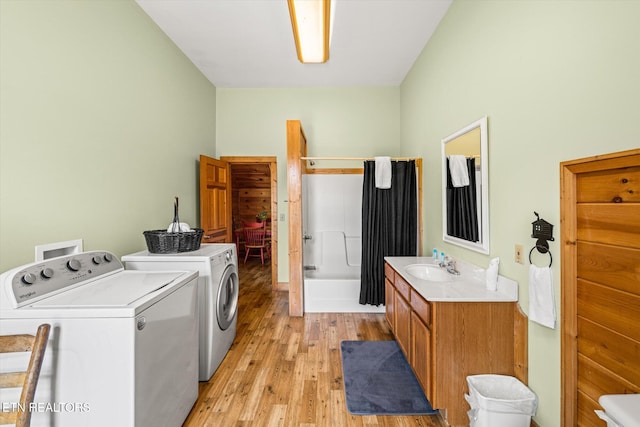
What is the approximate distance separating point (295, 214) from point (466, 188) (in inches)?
70.3

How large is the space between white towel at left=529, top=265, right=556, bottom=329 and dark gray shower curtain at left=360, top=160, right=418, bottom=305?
66.9 inches

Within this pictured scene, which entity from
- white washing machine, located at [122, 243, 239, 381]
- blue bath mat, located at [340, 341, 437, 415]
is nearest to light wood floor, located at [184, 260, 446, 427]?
blue bath mat, located at [340, 341, 437, 415]

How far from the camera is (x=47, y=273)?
4.38 feet

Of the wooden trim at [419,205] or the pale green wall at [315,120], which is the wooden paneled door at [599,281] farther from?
the pale green wall at [315,120]

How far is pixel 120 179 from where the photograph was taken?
2.11m

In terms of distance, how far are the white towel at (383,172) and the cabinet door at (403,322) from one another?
124 centimetres

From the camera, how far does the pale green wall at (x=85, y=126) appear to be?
1.40 metres

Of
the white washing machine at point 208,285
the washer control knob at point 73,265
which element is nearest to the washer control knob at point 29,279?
the washer control knob at point 73,265

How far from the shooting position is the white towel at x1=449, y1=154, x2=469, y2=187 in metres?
2.15

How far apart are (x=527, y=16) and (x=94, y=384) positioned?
2759 mm

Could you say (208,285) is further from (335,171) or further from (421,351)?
(335,171)

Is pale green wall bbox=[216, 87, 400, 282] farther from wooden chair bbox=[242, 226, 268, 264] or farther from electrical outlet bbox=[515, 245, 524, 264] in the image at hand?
electrical outlet bbox=[515, 245, 524, 264]

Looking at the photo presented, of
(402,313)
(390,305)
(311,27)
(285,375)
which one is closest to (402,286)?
(402,313)

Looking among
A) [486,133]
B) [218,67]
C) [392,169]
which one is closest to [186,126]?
[218,67]
